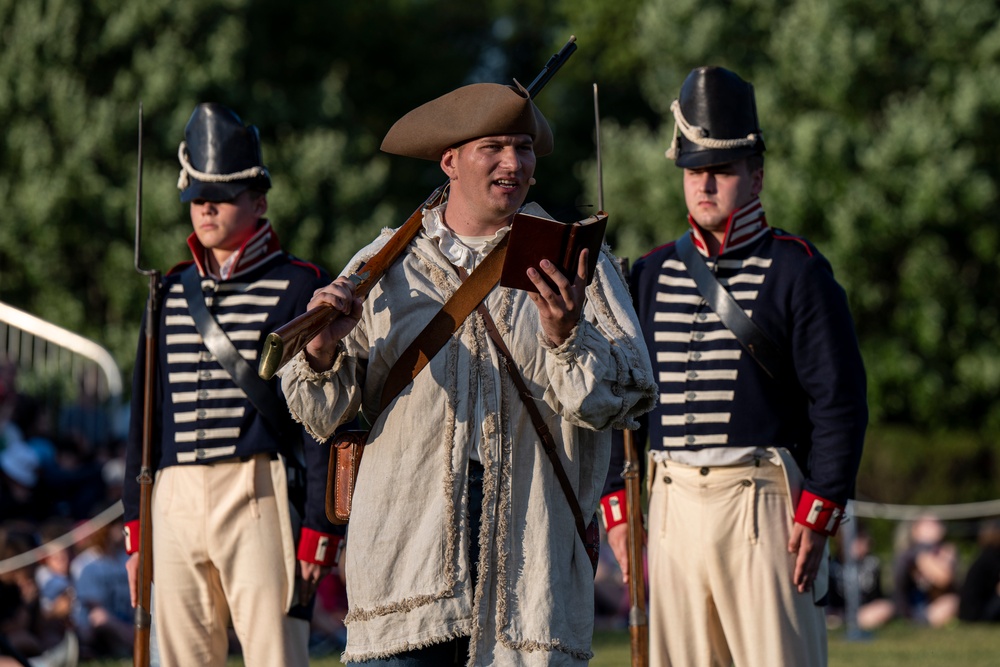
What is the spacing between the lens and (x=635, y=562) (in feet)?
22.0

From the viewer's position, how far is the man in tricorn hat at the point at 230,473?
706 centimetres

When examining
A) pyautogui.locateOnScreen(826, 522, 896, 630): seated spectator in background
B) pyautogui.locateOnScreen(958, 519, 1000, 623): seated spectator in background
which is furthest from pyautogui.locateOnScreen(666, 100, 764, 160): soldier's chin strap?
pyautogui.locateOnScreen(958, 519, 1000, 623): seated spectator in background

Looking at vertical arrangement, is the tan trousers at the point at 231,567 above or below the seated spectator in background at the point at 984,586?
above

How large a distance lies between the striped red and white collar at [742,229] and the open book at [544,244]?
2.44 metres

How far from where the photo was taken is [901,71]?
28.6m

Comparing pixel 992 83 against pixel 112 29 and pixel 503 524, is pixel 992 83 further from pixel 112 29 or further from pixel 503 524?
pixel 503 524

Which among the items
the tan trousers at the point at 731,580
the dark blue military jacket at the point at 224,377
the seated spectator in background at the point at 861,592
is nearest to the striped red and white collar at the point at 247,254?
the dark blue military jacket at the point at 224,377

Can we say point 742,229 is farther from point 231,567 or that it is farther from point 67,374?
point 67,374

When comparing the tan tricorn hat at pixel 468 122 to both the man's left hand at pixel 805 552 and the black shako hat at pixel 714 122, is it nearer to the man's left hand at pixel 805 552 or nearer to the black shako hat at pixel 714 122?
the black shako hat at pixel 714 122

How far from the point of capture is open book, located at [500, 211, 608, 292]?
4543 mm

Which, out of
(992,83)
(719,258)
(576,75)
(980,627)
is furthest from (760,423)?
(576,75)

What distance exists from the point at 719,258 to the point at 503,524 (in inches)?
95.1

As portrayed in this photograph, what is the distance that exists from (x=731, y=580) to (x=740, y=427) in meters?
0.58

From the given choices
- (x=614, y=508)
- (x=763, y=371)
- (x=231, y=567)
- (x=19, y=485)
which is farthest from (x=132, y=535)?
(x=19, y=485)
